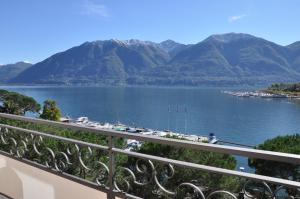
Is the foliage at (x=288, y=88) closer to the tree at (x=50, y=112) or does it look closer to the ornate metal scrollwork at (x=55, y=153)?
the tree at (x=50, y=112)

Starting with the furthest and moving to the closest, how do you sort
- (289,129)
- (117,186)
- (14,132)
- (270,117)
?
(270,117)
(289,129)
(14,132)
(117,186)

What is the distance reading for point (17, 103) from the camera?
2345 inches

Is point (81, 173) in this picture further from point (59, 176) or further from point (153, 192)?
point (153, 192)

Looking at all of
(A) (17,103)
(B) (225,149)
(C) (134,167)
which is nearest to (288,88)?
(A) (17,103)

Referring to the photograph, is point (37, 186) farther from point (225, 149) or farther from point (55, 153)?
point (225, 149)

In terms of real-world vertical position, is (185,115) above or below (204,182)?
below

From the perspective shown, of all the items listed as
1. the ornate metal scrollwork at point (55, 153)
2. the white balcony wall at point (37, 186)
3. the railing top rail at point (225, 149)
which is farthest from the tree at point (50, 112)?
the railing top rail at point (225, 149)

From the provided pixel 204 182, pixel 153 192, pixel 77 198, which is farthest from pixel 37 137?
pixel 204 182

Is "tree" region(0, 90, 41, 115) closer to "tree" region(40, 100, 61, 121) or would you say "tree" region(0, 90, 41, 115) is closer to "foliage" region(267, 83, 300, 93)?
"tree" region(40, 100, 61, 121)

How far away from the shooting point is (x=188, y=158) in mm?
5535

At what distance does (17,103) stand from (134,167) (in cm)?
5970

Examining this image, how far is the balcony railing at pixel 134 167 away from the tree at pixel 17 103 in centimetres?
5290

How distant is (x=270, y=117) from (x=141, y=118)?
33603mm

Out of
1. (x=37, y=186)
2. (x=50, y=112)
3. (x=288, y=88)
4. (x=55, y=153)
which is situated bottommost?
(x=50, y=112)
